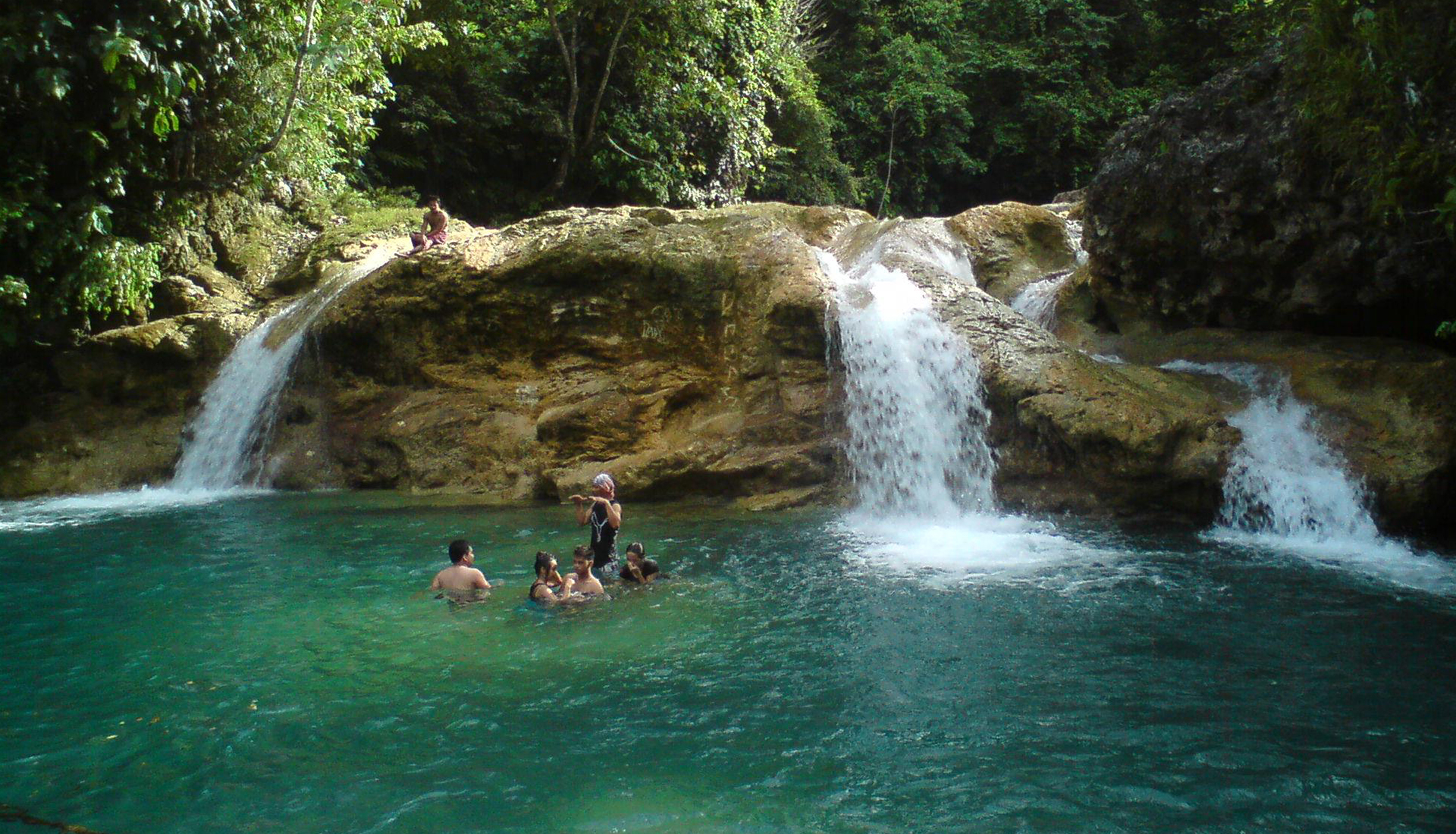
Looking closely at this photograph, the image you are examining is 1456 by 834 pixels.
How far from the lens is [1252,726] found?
488 cm

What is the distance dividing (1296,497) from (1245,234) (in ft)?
11.6

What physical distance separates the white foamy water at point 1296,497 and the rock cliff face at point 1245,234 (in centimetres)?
178

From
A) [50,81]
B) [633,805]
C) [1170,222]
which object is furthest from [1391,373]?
[50,81]

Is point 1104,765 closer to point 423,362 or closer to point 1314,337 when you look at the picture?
point 1314,337

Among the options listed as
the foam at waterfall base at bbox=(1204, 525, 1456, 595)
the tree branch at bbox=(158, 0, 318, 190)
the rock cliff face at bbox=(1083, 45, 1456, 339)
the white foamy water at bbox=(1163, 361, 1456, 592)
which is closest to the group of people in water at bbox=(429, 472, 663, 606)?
the foam at waterfall base at bbox=(1204, 525, 1456, 595)

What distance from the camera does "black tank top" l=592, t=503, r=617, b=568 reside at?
787cm

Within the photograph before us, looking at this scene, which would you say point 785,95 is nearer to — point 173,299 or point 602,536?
A: point 173,299

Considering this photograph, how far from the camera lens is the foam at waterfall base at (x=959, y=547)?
8.01 metres

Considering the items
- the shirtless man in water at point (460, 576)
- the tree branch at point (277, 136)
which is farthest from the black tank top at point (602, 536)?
the tree branch at point (277, 136)

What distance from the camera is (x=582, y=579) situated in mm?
7414

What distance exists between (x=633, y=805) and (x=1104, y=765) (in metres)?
2.11

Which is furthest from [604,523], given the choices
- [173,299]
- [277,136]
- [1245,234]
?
[173,299]

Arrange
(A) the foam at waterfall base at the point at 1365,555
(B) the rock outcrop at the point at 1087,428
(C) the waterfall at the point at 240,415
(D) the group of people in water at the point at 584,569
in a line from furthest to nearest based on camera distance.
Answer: (C) the waterfall at the point at 240,415 < (B) the rock outcrop at the point at 1087,428 < (A) the foam at waterfall base at the point at 1365,555 < (D) the group of people in water at the point at 584,569

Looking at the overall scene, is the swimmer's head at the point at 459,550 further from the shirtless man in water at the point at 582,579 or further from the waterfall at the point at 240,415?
the waterfall at the point at 240,415
